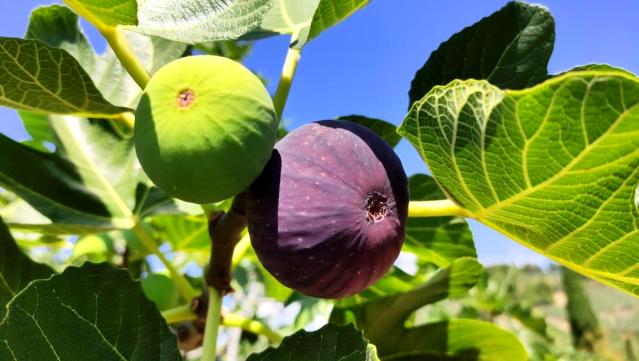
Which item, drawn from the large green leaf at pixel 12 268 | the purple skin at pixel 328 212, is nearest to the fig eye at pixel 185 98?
the purple skin at pixel 328 212

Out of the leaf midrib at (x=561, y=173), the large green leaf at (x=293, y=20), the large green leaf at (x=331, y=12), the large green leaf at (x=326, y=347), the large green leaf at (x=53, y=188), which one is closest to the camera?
the leaf midrib at (x=561, y=173)

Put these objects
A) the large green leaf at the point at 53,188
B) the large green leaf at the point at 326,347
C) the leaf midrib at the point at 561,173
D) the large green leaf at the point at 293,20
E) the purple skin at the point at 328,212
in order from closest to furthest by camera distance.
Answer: the leaf midrib at the point at 561,173, the purple skin at the point at 328,212, the large green leaf at the point at 326,347, the large green leaf at the point at 293,20, the large green leaf at the point at 53,188

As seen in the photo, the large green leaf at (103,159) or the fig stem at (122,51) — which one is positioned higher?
the fig stem at (122,51)

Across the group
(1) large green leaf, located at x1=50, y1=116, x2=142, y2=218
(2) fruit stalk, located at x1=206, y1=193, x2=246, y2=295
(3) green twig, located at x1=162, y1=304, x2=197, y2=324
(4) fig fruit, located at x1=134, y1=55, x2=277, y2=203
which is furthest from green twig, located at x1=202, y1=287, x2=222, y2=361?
(1) large green leaf, located at x1=50, y1=116, x2=142, y2=218

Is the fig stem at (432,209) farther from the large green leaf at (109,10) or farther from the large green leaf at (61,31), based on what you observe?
the large green leaf at (61,31)

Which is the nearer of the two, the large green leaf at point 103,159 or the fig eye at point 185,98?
the fig eye at point 185,98

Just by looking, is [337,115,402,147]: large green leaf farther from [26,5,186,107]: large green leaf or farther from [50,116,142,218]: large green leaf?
[50,116,142,218]: large green leaf

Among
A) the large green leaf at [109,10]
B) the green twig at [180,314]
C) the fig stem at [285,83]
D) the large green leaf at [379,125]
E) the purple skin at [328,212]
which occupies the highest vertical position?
the large green leaf at [109,10]
